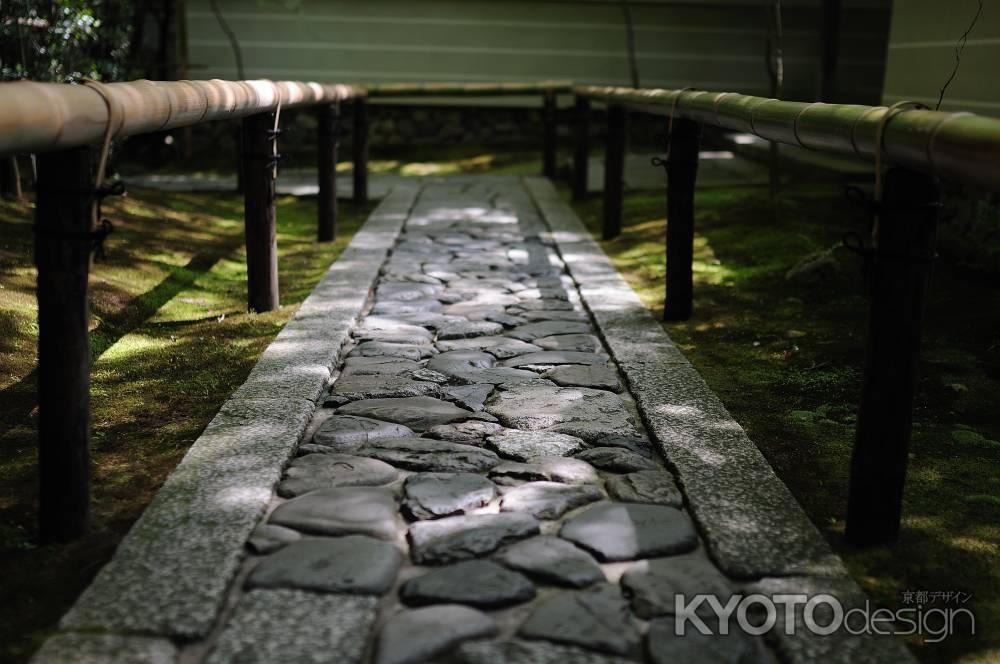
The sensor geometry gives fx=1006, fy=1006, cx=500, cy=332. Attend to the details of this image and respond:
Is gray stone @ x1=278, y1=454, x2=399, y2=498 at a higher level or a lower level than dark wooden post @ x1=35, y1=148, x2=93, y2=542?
lower

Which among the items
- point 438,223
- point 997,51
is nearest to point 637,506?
point 997,51

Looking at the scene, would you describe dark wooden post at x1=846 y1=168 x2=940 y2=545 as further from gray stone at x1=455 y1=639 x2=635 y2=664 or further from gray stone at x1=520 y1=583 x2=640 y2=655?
gray stone at x1=455 y1=639 x2=635 y2=664

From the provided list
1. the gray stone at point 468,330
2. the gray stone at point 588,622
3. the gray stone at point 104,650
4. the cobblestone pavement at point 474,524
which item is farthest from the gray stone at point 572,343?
the gray stone at point 104,650

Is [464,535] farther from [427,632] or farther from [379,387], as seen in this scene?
[379,387]

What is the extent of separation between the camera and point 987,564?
102 inches

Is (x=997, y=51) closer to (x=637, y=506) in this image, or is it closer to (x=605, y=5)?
(x=637, y=506)

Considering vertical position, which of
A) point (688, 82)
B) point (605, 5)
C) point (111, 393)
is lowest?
point (111, 393)

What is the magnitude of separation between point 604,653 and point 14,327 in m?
3.18

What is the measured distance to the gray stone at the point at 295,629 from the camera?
202cm

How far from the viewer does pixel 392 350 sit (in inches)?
174

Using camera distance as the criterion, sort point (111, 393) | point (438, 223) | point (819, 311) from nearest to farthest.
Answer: point (111, 393), point (819, 311), point (438, 223)

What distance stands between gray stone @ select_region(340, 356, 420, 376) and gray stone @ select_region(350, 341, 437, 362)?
0.18 feet

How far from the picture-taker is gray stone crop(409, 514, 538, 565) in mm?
2506

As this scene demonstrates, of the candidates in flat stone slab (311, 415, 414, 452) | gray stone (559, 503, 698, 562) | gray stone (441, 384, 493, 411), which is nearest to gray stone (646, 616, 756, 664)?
gray stone (559, 503, 698, 562)
